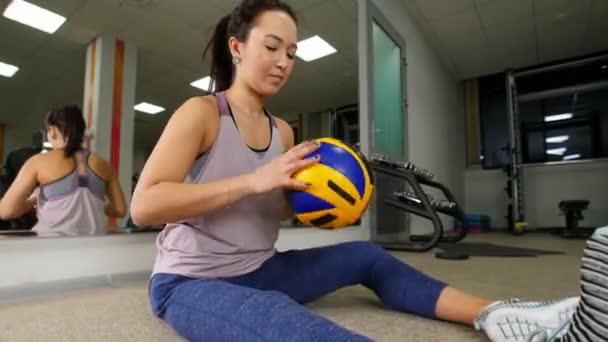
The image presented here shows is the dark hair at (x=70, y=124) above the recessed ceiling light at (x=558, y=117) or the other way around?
the other way around

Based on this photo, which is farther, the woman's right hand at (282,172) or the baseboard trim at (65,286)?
the baseboard trim at (65,286)

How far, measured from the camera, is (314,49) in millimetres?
3430

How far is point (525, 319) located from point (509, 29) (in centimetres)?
497

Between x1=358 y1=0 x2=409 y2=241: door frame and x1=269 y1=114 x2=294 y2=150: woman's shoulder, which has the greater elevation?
x1=358 y1=0 x2=409 y2=241: door frame

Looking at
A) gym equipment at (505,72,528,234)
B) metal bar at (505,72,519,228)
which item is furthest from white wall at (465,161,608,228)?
metal bar at (505,72,519,228)

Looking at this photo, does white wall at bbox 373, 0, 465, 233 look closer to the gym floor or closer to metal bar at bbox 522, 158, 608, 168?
metal bar at bbox 522, 158, 608, 168

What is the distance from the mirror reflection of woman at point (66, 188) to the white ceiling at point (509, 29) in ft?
12.6

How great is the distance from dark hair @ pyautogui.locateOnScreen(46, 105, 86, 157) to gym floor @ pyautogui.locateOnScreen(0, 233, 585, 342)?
2.07 feet

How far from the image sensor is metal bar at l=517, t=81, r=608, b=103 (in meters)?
5.41

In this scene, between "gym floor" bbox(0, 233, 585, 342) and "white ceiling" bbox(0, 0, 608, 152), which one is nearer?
"gym floor" bbox(0, 233, 585, 342)

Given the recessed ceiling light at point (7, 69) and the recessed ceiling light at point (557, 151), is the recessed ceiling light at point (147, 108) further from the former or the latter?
the recessed ceiling light at point (557, 151)

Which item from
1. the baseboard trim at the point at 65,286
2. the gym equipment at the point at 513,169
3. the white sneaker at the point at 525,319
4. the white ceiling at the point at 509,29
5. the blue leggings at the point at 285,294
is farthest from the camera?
the gym equipment at the point at 513,169

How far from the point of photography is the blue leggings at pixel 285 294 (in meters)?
0.57

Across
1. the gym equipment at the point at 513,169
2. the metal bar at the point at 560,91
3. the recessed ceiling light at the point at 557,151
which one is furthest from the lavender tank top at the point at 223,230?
the metal bar at the point at 560,91
